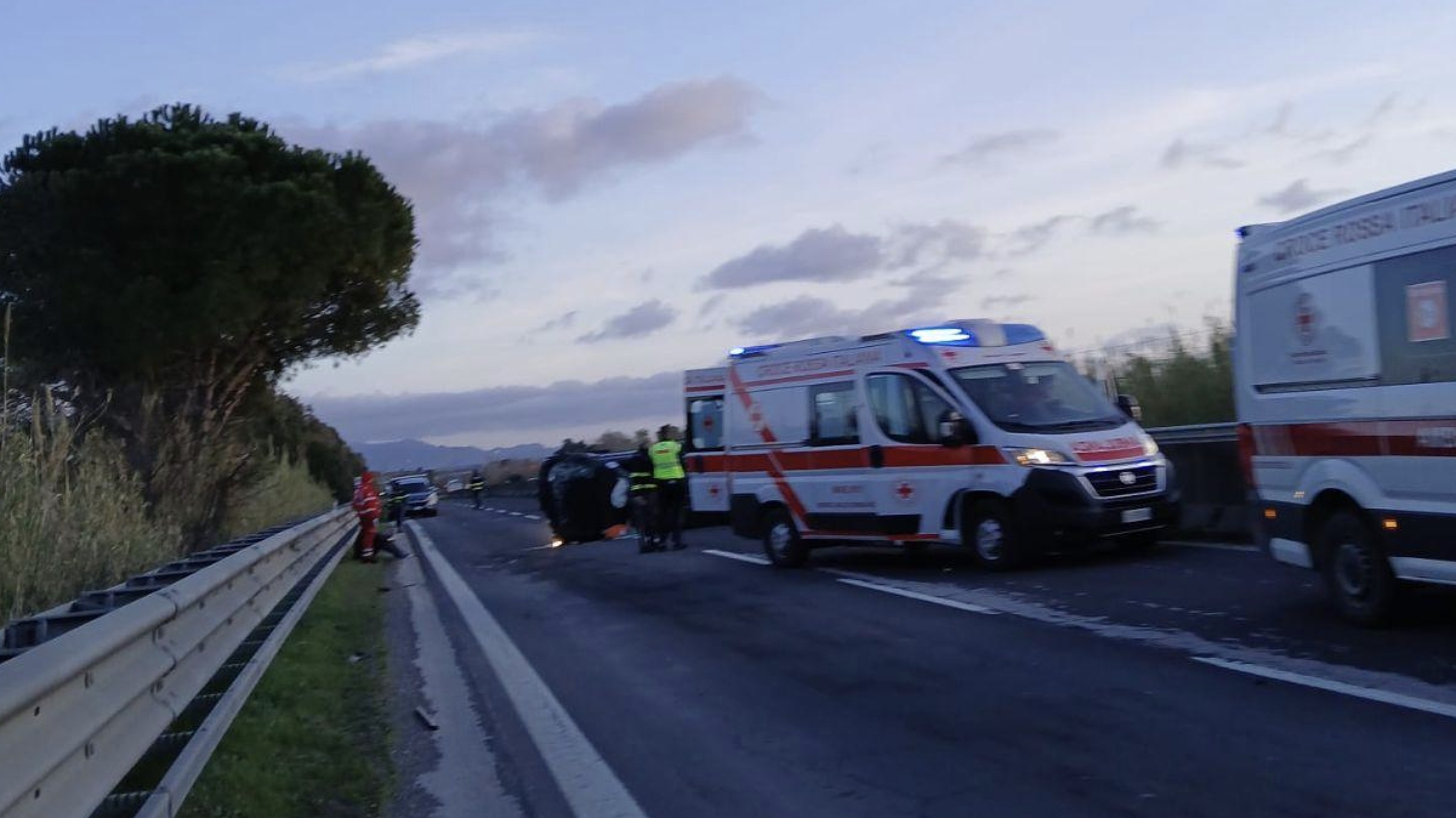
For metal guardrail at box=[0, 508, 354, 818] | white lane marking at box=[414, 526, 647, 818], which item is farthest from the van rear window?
metal guardrail at box=[0, 508, 354, 818]

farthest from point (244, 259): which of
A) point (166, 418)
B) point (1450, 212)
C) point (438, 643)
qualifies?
point (1450, 212)

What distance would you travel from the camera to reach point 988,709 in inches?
320

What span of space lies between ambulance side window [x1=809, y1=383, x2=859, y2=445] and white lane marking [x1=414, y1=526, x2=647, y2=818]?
4.54 meters

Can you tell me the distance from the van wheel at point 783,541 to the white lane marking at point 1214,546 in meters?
4.18

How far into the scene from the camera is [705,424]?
25.0m

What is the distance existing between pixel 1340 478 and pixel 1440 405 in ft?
3.47

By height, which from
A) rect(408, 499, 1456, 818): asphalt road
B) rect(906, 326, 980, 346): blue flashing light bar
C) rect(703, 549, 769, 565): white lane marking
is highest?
rect(906, 326, 980, 346): blue flashing light bar

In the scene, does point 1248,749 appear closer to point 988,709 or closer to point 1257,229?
point 988,709

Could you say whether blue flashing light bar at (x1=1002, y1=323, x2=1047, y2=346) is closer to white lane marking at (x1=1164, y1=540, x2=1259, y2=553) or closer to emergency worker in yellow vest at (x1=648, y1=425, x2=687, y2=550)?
white lane marking at (x1=1164, y1=540, x2=1259, y2=553)

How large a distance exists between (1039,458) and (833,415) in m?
3.10

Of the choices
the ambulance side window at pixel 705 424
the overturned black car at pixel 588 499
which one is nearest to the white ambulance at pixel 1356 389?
the ambulance side window at pixel 705 424

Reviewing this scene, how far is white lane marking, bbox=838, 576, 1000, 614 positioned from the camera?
1207 cm

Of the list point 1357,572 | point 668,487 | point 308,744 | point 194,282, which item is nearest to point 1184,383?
point 668,487

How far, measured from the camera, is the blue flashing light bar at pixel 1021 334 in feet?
51.7
